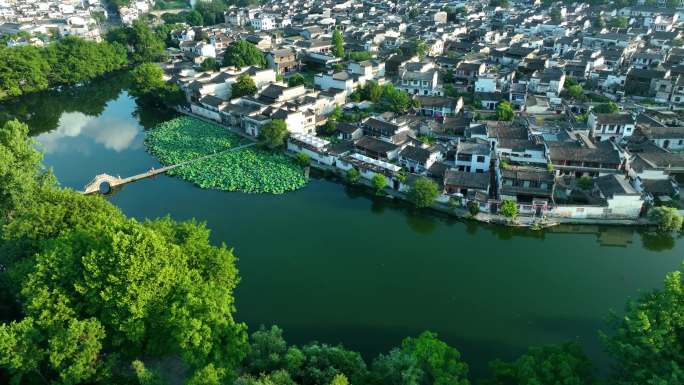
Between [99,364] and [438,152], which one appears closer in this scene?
[99,364]

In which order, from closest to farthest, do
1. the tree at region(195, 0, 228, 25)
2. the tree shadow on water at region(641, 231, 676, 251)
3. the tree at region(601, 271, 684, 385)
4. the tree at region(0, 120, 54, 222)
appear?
the tree at region(601, 271, 684, 385)
the tree at region(0, 120, 54, 222)
the tree shadow on water at region(641, 231, 676, 251)
the tree at region(195, 0, 228, 25)

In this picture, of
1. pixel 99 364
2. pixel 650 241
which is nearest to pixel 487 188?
pixel 650 241

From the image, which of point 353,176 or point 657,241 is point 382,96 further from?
point 657,241

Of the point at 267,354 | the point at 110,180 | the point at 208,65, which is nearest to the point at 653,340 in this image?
the point at 267,354

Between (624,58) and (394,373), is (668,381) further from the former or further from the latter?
(624,58)

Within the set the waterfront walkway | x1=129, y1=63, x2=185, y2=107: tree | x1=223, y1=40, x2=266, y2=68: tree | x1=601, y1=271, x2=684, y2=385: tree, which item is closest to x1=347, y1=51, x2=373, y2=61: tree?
x1=223, y1=40, x2=266, y2=68: tree

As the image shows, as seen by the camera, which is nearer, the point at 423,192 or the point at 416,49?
the point at 423,192

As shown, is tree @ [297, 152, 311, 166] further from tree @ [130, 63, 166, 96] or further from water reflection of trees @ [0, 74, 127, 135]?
water reflection of trees @ [0, 74, 127, 135]
